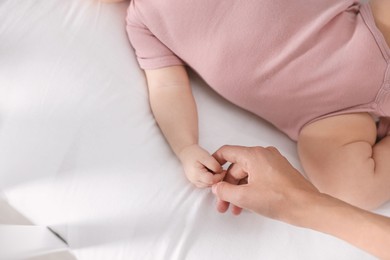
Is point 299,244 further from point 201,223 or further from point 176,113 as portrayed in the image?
point 176,113

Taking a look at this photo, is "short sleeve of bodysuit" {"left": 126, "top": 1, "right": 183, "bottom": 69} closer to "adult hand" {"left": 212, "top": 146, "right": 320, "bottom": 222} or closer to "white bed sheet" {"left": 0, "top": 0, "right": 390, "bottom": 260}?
"white bed sheet" {"left": 0, "top": 0, "right": 390, "bottom": 260}

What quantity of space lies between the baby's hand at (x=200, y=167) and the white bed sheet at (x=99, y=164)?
25mm

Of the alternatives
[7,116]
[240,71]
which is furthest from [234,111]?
[7,116]

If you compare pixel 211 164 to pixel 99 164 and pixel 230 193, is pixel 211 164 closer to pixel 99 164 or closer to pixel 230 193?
pixel 230 193

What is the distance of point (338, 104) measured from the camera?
102 cm

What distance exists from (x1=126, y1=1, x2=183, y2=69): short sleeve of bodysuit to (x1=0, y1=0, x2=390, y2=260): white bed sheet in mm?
42

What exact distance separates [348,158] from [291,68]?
0.65ft

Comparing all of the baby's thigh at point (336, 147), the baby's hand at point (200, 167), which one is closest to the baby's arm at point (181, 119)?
the baby's hand at point (200, 167)

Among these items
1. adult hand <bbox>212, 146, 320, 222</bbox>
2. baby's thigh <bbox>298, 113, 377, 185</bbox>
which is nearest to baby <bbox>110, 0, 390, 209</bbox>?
baby's thigh <bbox>298, 113, 377, 185</bbox>

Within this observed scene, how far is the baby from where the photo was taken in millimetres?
996

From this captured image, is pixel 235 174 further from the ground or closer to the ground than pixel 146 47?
closer to the ground

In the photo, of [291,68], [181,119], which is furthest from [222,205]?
[291,68]

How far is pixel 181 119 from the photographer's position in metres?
1.00

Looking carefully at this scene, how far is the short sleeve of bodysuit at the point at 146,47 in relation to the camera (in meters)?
1.06
